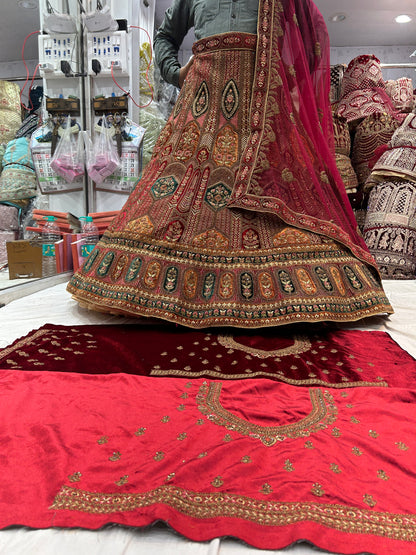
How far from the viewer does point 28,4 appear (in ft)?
6.69

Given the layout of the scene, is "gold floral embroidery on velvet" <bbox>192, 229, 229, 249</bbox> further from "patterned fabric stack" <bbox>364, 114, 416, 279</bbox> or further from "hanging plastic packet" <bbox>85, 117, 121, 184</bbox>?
"hanging plastic packet" <bbox>85, 117, 121, 184</bbox>

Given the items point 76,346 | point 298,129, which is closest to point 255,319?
point 76,346

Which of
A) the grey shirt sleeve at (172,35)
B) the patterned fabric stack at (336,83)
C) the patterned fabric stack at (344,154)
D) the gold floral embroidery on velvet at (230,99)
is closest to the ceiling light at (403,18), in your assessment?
the patterned fabric stack at (336,83)

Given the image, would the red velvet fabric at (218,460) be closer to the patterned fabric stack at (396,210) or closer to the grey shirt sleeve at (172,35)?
the grey shirt sleeve at (172,35)

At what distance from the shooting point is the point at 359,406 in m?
0.82

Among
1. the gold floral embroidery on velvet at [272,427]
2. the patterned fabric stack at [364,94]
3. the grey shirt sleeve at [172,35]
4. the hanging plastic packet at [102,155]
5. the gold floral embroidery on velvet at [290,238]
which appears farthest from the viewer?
the patterned fabric stack at [364,94]

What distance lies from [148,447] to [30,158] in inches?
97.9

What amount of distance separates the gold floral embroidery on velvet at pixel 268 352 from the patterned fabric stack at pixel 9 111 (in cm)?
163

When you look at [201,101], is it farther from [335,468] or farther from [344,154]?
[344,154]

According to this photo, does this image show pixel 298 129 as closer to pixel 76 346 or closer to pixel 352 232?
pixel 352 232

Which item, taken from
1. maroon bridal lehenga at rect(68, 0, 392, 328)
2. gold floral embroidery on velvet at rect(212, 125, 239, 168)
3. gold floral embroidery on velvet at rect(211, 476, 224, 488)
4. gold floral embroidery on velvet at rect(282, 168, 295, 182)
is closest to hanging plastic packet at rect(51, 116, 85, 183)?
maroon bridal lehenga at rect(68, 0, 392, 328)

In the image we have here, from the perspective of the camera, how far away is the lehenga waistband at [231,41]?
1.57m

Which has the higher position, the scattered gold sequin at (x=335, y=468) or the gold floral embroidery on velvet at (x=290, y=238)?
the gold floral embroidery on velvet at (x=290, y=238)

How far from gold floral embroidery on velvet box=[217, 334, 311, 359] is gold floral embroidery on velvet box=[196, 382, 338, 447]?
280 mm
